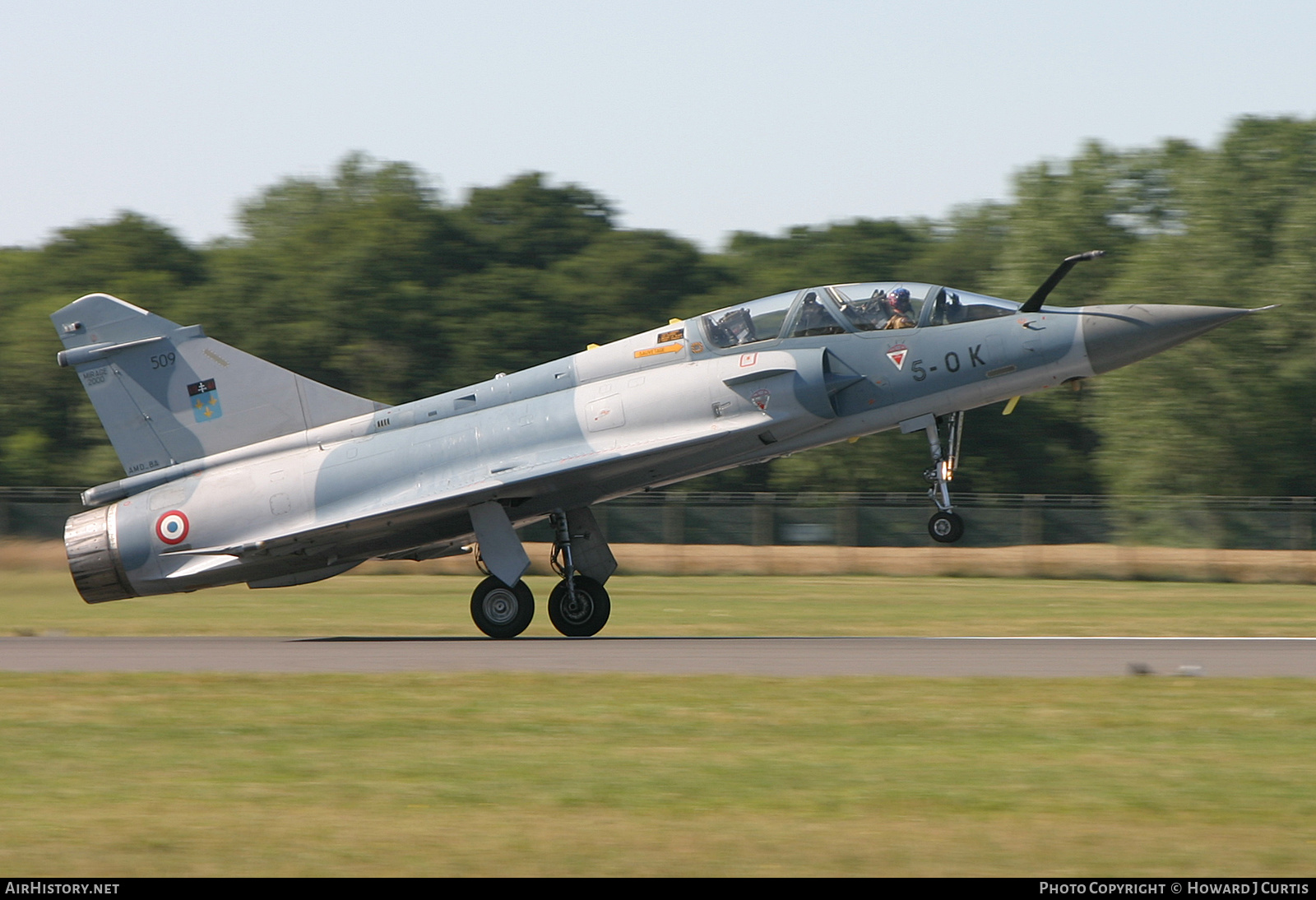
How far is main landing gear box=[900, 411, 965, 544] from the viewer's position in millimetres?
16203

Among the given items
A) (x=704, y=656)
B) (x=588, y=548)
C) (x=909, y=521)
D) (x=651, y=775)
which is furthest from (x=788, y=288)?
(x=651, y=775)

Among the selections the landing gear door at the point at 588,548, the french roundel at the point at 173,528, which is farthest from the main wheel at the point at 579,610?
the french roundel at the point at 173,528

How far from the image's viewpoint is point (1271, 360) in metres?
46.2

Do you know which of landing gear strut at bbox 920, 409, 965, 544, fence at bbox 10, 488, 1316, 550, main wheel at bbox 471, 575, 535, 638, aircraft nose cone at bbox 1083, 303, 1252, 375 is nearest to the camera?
landing gear strut at bbox 920, 409, 965, 544

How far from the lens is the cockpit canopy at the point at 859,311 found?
55.8ft

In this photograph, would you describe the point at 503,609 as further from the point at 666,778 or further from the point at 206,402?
the point at 666,778

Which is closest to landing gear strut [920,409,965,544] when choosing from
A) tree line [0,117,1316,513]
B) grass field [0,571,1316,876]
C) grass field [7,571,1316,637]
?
grass field [7,571,1316,637]

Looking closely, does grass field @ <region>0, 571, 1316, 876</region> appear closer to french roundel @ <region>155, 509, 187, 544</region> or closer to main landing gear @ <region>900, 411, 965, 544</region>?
main landing gear @ <region>900, 411, 965, 544</region>

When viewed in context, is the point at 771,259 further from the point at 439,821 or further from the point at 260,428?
the point at 439,821

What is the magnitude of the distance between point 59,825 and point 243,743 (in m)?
2.41

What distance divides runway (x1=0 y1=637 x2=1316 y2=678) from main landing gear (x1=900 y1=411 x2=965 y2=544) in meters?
1.30

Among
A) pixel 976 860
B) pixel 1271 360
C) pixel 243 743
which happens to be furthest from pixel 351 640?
pixel 1271 360

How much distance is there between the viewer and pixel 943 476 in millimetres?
16656

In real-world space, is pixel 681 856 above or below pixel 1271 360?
below
